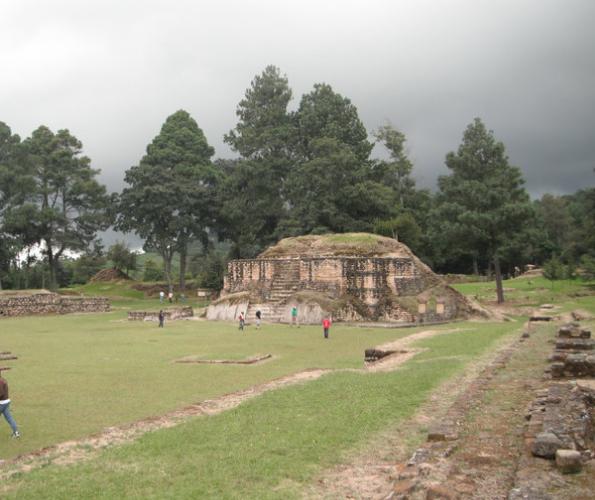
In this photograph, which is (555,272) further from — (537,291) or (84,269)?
(84,269)

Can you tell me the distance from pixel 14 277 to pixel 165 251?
12714 millimetres

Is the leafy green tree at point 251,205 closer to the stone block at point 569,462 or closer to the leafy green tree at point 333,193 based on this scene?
the leafy green tree at point 333,193

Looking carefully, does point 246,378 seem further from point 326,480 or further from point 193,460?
point 326,480

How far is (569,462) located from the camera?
4406 mm

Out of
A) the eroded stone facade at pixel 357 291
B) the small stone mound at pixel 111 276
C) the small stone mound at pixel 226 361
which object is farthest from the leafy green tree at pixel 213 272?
the small stone mound at pixel 226 361

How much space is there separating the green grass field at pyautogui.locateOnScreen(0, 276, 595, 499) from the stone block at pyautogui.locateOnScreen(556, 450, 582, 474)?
199 cm

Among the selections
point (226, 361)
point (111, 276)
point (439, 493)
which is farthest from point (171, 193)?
point (439, 493)

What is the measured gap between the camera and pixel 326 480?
503 cm

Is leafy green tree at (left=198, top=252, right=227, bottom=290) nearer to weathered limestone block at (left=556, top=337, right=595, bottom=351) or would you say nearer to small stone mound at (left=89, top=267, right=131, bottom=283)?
small stone mound at (left=89, top=267, right=131, bottom=283)

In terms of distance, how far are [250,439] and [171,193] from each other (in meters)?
32.3

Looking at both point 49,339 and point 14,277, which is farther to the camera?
point 14,277

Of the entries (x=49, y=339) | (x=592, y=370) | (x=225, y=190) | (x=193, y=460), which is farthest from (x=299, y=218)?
(x=193, y=460)

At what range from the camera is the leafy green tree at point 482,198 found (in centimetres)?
2572

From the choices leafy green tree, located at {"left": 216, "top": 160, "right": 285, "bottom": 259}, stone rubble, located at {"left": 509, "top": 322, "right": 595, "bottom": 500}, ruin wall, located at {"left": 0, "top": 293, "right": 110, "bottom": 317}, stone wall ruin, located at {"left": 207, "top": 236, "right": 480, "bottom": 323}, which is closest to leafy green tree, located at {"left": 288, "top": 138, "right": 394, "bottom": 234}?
leafy green tree, located at {"left": 216, "top": 160, "right": 285, "bottom": 259}
